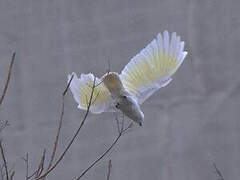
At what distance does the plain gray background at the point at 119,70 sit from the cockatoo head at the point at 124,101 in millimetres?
1581

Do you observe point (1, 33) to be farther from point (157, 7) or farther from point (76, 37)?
point (157, 7)

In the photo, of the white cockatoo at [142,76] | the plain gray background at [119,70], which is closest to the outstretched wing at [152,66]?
the white cockatoo at [142,76]

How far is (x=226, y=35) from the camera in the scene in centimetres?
267

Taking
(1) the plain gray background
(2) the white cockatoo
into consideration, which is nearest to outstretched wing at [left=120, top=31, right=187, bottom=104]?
(2) the white cockatoo

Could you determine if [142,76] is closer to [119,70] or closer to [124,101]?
A: [124,101]

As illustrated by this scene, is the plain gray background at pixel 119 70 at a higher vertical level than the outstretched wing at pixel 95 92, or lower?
lower

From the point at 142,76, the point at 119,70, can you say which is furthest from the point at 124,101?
the point at 119,70

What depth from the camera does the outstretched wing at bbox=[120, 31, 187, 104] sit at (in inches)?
45.0

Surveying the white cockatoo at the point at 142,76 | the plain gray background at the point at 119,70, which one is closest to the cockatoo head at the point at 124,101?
the white cockatoo at the point at 142,76

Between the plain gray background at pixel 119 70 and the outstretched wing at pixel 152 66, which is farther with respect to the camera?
the plain gray background at pixel 119 70

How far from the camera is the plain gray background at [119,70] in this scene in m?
2.68

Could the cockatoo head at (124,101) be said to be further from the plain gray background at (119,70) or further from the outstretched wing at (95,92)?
the plain gray background at (119,70)

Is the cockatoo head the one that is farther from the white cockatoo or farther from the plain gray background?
the plain gray background

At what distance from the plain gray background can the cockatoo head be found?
158cm
